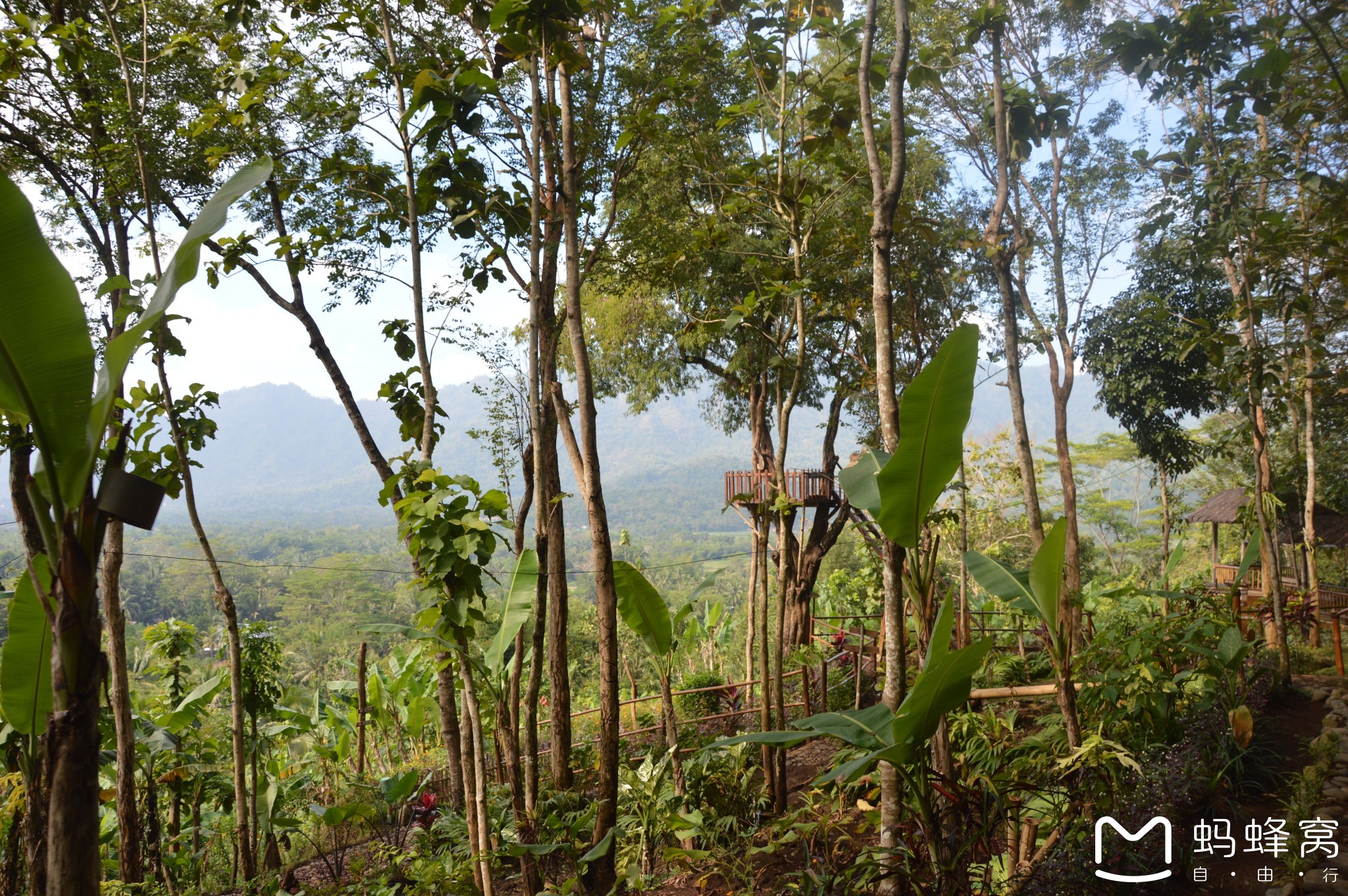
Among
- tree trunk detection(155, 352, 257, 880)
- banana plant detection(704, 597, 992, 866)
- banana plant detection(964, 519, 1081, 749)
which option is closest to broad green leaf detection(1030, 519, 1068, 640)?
banana plant detection(964, 519, 1081, 749)

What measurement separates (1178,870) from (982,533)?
1040 centimetres

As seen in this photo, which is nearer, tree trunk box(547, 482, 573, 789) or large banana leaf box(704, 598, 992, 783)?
large banana leaf box(704, 598, 992, 783)

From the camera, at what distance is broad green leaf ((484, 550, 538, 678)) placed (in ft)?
10.1

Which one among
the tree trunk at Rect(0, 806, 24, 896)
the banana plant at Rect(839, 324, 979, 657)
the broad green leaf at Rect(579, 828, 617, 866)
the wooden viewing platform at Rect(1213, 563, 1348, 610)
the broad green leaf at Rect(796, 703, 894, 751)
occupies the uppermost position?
the banana plant at Rect(839, 324, 979, 657)

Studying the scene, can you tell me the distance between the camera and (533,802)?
10.8ft

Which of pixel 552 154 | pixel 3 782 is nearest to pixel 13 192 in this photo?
pixel 552 154

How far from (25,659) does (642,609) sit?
241 centimetres

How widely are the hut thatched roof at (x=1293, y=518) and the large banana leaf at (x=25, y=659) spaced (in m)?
12.6

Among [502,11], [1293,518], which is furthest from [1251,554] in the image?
[1293,518]

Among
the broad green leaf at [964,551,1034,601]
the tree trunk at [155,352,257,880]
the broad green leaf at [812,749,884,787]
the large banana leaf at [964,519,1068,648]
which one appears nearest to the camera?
the broad green leaf at [812,749,884,787]

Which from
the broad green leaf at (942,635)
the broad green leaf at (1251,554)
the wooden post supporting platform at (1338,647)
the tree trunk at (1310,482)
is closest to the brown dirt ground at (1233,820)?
the wooden post supporting platform at (1338,647)

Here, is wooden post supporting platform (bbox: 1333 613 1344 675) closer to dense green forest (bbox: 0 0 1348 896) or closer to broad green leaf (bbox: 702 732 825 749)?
dense green forest (bbox: 0 0 1348 896)

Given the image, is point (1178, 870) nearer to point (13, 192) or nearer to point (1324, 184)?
point (13, 192)

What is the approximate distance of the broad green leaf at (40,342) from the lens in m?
1.17
